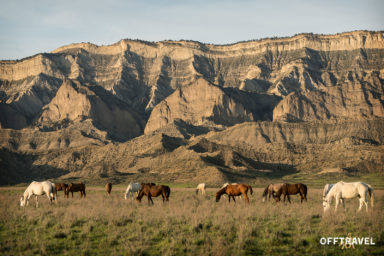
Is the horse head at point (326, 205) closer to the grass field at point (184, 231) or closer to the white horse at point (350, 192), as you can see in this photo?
the white horse at point (350, 192)

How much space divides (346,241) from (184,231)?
762 cm

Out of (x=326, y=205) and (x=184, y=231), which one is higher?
(x=326, y=205)

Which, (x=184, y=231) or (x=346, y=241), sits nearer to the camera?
(x=346, y=241)

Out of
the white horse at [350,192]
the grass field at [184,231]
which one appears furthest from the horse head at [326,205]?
the grass field at [184,231]

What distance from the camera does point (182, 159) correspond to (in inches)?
4791

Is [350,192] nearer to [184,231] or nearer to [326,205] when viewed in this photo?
[326,205]

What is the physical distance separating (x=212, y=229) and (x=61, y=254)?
293 inches

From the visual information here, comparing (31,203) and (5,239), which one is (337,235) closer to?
(5,239)

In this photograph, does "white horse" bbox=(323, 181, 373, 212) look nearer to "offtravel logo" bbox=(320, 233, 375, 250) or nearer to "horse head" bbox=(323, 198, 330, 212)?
"horse head" bbox=(323, 198, 330, 212)

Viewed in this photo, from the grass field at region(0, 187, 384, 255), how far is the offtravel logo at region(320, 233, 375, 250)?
279mm

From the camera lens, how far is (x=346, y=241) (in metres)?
20.2

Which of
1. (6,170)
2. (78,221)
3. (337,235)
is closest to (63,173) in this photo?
(6,170)

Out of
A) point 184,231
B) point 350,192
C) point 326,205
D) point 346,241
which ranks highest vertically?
point 350,192

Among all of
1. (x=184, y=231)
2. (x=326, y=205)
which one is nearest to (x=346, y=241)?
(x=184, y=231)
